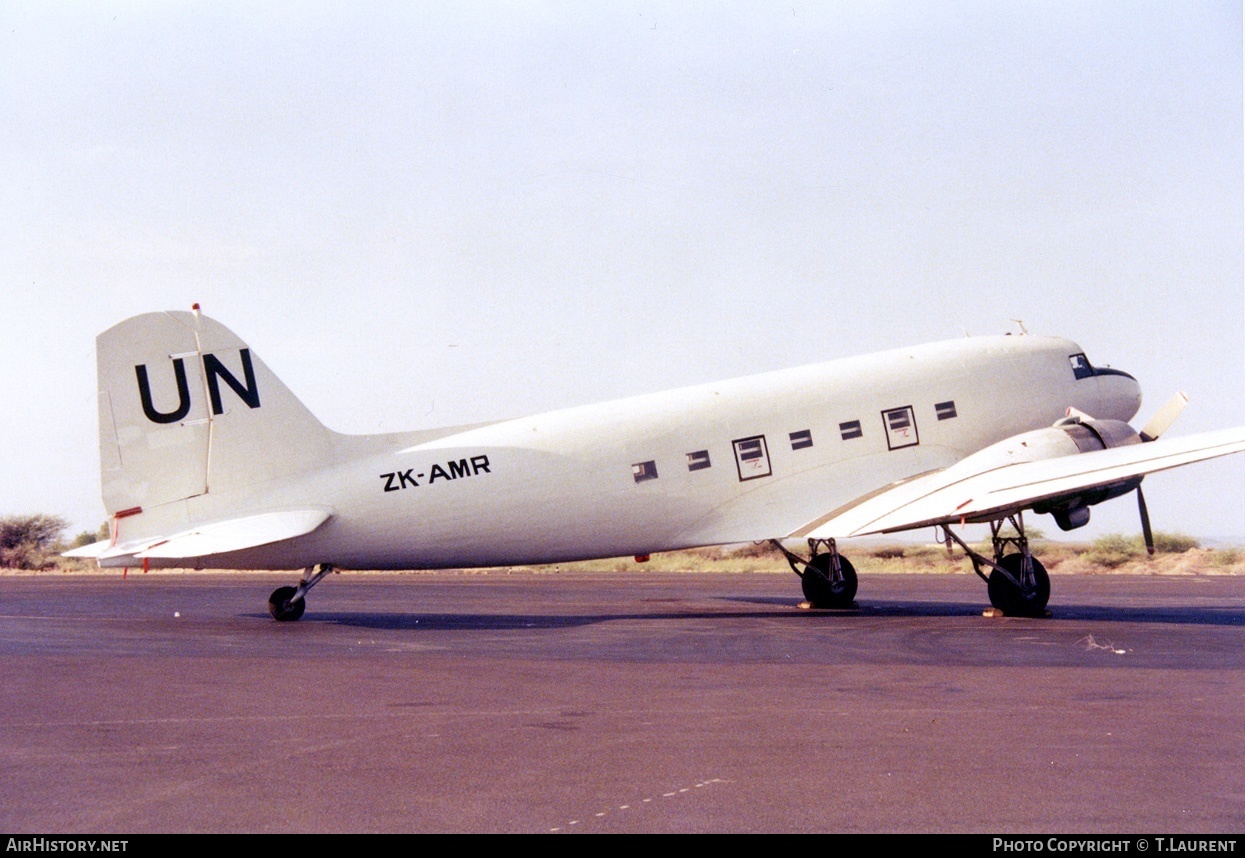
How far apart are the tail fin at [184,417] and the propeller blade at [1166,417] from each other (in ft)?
50.5

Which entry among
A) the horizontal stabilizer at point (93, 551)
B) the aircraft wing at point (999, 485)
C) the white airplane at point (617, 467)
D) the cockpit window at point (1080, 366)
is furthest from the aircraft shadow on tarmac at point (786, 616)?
the cockpit window at point (1080, 366)

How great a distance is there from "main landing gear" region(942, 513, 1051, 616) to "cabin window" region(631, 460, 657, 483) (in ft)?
17.1

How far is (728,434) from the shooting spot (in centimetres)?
2156

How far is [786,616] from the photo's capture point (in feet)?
70.0

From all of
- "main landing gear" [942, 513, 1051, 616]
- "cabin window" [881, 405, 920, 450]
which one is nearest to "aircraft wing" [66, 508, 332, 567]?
"cabin window" [881, 405, 920, 450]

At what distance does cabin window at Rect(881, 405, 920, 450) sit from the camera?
73.0 feet

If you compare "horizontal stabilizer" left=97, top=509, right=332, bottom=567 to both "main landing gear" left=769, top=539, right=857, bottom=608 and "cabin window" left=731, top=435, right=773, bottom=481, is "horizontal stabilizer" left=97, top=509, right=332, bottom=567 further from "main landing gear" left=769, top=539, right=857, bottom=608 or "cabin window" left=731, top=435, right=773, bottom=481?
"main landing gear" left=769, top=539, right=857, bottom=608

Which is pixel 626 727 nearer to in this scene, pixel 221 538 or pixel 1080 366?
pixel 221 538

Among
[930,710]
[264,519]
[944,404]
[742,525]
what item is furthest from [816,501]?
[930,710]

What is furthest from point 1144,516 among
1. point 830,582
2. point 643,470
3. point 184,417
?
point 184,417

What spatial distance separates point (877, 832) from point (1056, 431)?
16.3m

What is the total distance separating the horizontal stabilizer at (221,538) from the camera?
1784 cm

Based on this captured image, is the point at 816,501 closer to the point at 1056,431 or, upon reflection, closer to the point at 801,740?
the point at 1056,431
